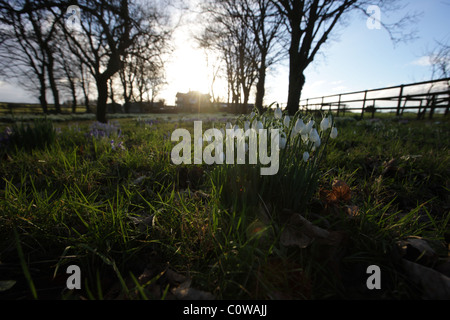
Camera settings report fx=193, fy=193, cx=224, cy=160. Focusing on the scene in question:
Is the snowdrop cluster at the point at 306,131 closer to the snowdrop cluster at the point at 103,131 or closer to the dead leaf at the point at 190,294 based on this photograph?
the dead leaf at the point at 190,294

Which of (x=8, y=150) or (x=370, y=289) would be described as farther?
(x=8, y=150)

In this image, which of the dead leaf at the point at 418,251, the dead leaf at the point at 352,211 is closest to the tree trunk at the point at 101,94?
the dead leaf at the point at 352,211

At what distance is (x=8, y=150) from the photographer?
112 inches

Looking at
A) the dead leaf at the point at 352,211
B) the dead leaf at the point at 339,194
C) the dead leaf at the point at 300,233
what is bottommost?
the dead leaf at the point at 300,233

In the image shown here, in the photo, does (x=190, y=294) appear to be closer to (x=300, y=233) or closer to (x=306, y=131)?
(x=300, y=233)

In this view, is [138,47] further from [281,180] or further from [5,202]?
[281,180]

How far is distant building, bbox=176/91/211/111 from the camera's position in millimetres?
44125

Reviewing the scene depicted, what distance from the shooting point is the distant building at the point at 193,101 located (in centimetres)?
4412

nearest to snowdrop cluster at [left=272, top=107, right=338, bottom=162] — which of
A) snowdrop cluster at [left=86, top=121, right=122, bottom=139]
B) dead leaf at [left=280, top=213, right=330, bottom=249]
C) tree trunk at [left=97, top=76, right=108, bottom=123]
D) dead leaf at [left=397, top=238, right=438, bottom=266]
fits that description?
dead leaf at [left=280, top=213, right=330, bottom=249]

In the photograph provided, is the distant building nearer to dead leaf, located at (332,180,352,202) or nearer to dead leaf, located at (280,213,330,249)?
dead leaf, located at (332,180,352,202)

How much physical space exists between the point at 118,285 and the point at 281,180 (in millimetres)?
1169

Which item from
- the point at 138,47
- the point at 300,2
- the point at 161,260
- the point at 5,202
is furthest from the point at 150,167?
the point at 300,2

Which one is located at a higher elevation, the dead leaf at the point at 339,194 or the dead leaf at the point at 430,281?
the dead leaf at the point at 339,194
